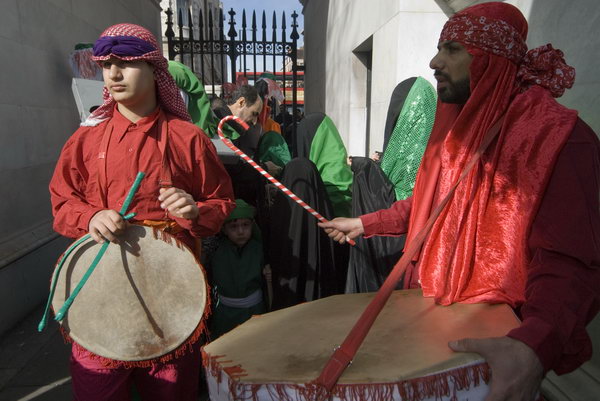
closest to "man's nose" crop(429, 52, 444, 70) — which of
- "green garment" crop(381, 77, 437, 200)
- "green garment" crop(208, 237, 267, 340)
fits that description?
"green garment" crop(381, 77, 437, 200)

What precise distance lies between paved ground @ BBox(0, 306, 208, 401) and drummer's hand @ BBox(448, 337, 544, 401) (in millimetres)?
2412

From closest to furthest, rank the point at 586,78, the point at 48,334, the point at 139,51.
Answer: the point at 139,51 < the point at 586,78 < the point at 48,334

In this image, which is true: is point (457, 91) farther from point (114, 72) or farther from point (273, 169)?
point (273, 169)

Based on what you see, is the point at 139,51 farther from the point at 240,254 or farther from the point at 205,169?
the point at 240,254

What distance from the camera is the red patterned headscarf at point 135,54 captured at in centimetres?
171

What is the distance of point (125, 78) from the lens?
177cm

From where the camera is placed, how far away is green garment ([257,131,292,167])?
155 inches

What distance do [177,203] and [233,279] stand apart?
1.48 m

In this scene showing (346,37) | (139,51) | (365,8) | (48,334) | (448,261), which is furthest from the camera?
(346,37)

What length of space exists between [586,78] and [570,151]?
3.99 feet

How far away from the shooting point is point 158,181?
1.81 m

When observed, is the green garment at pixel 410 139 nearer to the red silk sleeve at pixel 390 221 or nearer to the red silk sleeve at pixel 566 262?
the red silk sleeve at pixel 390 221

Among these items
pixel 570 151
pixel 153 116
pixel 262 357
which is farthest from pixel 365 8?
pixel 262 357

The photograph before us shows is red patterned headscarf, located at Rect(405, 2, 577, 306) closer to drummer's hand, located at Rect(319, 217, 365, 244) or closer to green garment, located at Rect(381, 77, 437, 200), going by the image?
drummer's hand, located at Rect(319, 217, 365, 244)
